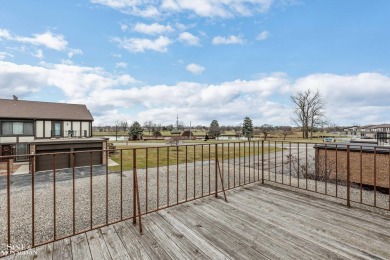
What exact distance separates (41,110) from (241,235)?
22698mm

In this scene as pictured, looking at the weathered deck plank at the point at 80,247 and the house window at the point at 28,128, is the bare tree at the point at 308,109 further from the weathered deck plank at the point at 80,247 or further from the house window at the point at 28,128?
the house window at the point at 28,128

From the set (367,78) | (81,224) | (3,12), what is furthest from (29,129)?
(367,78)

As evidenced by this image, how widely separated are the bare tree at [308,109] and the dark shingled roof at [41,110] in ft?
121

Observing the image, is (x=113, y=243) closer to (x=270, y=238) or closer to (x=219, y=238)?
(x=219, y=238)

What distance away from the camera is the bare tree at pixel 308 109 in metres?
36.5

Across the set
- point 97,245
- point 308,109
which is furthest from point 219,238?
point 308,109

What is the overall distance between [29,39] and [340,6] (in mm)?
16005

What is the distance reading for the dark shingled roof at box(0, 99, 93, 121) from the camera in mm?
16656

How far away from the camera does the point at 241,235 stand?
2543mm

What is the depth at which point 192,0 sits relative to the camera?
619 centimetres

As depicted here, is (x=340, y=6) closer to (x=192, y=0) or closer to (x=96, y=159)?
(x=192, y=0)

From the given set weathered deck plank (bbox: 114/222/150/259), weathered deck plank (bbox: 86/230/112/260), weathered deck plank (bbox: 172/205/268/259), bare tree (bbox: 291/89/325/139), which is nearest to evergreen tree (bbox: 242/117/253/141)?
bare tree (bbox: 291/89/325/139)

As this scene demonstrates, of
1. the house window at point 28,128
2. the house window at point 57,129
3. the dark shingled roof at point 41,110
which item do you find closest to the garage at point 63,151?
the house window at point 28,128

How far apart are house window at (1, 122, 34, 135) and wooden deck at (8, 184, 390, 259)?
19.7 meters
